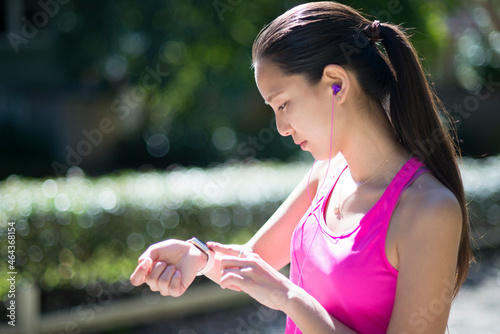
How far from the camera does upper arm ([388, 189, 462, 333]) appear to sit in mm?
1359

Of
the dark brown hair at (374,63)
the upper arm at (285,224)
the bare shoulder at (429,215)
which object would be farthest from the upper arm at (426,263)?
the upper arm at (285,224)

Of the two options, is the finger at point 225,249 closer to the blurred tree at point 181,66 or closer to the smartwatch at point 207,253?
the smartwatch at point 207,253

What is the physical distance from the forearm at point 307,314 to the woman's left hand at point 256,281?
0.05 ft

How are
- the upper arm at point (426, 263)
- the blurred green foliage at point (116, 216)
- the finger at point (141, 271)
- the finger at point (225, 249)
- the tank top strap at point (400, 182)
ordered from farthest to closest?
the blurred green foliage at point (116, 216) → the finger at point (225, 249) → the finger at point (141, 271) → the tank top strap at point (400, 182) → the upper arm at point (426, 263)

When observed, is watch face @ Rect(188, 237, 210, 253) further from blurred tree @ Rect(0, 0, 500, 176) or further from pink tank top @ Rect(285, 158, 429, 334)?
blurred tree @ Rect(0, 0, 500, 176)

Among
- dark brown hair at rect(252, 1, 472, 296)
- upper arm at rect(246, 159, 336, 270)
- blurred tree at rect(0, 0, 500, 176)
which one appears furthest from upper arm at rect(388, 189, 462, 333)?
blurred tree at rect(0, 0, 500, 176)

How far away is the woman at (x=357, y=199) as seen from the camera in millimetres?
1384

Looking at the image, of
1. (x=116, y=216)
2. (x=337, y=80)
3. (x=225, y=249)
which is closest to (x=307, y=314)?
(x=225, y=249)

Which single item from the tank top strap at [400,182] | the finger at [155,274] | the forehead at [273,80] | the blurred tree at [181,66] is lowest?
the blurred tree at [181,66]

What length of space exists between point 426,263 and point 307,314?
12.3 inches

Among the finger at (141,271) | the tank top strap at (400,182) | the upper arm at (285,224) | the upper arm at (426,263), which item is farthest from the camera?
the upper arm at (285,224)

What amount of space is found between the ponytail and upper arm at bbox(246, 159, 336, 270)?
1.16ft

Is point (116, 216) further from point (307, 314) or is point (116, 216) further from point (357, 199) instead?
point (307, 314)

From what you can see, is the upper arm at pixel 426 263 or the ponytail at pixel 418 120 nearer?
the upper arm at pixel 426 263
